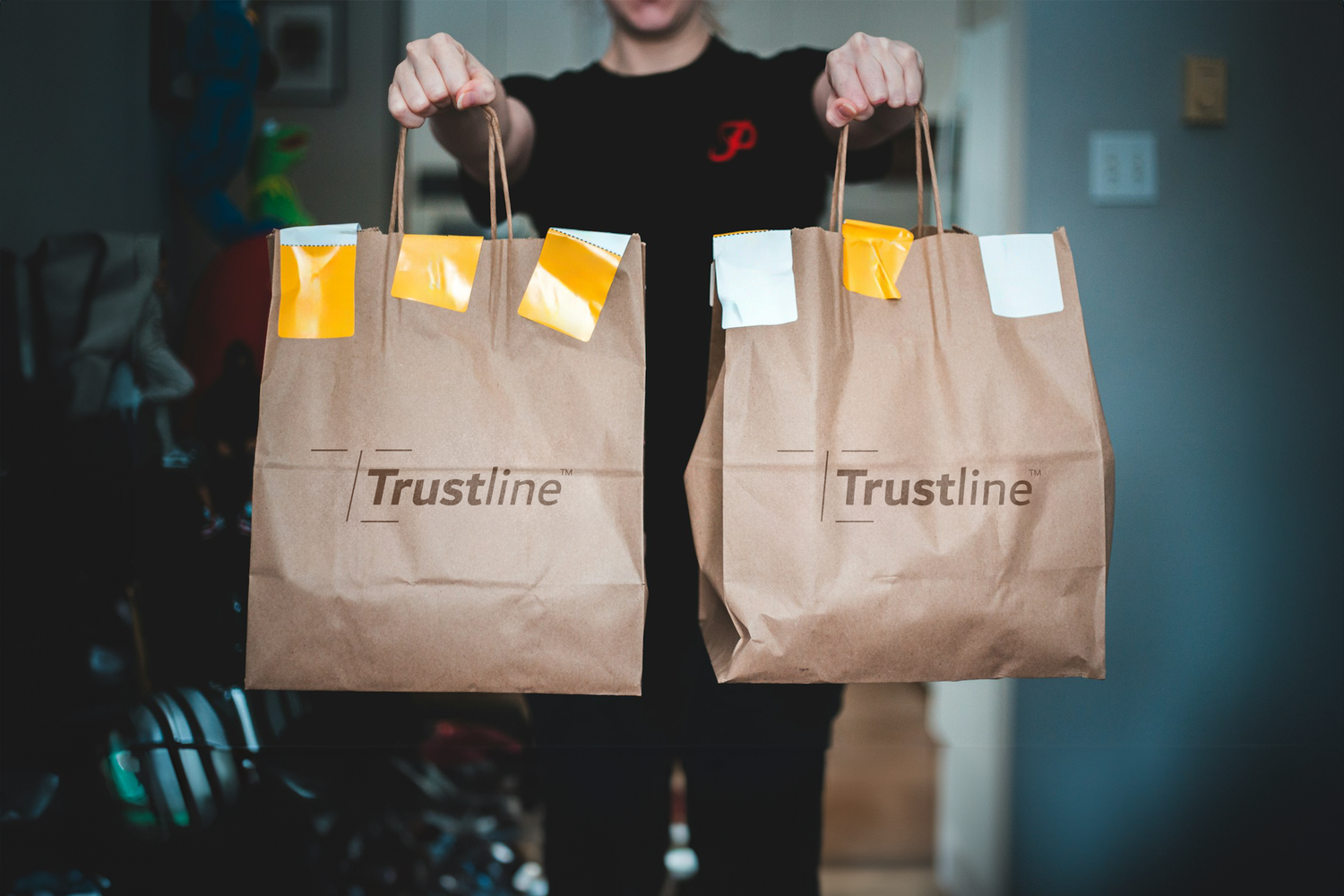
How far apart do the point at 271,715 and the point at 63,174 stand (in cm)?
74

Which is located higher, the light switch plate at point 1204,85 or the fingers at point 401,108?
the light switch plate at point 1204,85

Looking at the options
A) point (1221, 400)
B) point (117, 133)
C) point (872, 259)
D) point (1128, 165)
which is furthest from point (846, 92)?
point (117, 133)

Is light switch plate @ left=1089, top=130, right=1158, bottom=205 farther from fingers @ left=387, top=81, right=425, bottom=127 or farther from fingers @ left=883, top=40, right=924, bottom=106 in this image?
fingers @ left=387, top=81, right=425, bottom=127

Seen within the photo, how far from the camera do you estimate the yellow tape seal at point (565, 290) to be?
60 centimetres

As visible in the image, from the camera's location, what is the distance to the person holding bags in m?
0.80

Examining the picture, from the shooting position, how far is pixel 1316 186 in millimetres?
1053

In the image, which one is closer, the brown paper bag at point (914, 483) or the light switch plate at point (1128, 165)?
the brown paper bag at point (914, 483)

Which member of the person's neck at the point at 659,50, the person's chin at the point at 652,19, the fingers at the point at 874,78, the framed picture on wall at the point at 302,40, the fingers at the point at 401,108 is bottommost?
the fingers at the point at 401,108

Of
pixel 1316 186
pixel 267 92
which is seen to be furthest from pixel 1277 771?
pixel 267 92

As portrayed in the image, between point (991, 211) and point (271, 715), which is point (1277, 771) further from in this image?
point (271, 715)

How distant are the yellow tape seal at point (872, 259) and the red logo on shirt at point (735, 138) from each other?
0.80ft

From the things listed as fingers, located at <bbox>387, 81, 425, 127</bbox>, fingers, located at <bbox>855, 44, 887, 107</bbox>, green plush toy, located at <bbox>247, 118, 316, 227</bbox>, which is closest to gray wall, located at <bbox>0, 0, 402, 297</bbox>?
green plush toy, located at <bbox>247, 118, 316, 227</bbox>

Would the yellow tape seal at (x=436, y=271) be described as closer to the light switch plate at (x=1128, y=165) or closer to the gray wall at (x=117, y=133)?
the gray wall at (x=117, y=133)

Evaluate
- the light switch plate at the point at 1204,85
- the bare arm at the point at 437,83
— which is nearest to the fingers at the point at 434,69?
the bare arm at the point at 437,83
